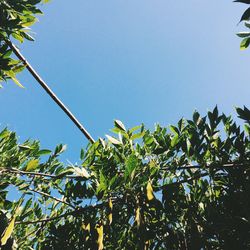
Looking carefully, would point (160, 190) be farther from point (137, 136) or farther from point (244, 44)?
point (244, 44)

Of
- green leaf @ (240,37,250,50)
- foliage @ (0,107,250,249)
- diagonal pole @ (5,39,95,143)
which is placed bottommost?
foliage @ (0,107,250,249)

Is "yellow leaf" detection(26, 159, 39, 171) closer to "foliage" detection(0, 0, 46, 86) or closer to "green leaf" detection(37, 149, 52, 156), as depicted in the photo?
"green leaf" detection(37, 149, 52, 156)

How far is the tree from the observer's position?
2973 millimetres

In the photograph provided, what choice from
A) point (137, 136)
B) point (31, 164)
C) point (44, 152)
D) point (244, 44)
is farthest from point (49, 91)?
point (244, 44)

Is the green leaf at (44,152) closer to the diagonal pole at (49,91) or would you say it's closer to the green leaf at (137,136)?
the diagonal pole at (49,91)

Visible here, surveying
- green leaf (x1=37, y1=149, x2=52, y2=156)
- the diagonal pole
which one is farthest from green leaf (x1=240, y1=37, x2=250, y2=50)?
green leaf (x1=37, y1=149, x2=52, y2=156)

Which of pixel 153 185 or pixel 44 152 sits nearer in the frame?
pixel 153 185

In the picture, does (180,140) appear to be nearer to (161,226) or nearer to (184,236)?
(161,226)

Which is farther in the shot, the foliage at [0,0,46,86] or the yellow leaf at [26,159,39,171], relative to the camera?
the yellow leaf at [26,159,39,171]

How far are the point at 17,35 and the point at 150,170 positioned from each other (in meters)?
1.99

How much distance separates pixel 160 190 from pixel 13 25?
210cm

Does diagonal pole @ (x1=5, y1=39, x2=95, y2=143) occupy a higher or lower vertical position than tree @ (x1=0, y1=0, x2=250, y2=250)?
higher

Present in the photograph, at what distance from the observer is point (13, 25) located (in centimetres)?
337

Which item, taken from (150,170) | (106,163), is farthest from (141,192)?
(106,163)
